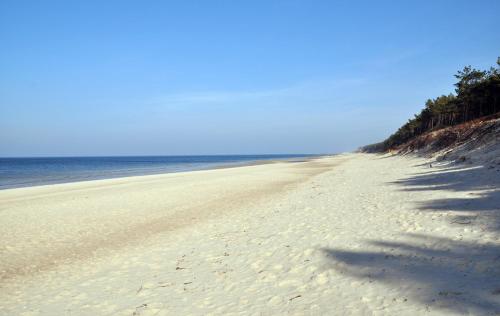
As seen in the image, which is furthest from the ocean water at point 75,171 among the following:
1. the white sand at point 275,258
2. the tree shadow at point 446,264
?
the tree shadow at point 446,264

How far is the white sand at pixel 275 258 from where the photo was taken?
4551 mm

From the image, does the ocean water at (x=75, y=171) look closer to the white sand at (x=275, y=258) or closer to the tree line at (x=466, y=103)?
the white sand at (x=275, y=258)

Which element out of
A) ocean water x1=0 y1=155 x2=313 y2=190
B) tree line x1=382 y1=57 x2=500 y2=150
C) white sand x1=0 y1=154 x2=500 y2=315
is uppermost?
tree line x1=382 y1=57 x2=500 y2=150

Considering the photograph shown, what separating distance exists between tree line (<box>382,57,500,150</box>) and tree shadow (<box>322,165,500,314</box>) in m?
40.5

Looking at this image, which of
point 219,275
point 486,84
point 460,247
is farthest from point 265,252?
point 486,84

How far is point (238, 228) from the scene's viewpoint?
9.33m

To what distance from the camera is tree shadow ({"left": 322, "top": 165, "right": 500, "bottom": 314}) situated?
400cm

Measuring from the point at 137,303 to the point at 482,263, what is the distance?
16.9 ft

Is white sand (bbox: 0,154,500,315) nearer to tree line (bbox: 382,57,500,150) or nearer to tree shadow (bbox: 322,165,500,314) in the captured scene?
tree shadow (bbox: 322,165,500,314)

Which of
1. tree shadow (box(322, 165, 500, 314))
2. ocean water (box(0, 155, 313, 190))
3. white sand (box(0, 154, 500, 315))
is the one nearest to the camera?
tree shadow (box(322, 165, 500, 314))

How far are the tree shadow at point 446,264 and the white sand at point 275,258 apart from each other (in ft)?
0.06

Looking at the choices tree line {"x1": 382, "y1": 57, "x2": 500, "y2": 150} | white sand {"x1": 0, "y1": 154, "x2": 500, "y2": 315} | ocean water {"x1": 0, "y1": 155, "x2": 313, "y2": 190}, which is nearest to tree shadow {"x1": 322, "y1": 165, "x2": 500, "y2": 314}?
white sand {"x1": 0, "y1": 154, "x2": 500, "y2": 315}

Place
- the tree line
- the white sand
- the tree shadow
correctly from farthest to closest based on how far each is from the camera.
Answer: the tree line
the white sand
the tree shadow

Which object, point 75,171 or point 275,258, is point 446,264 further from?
point 75,171
